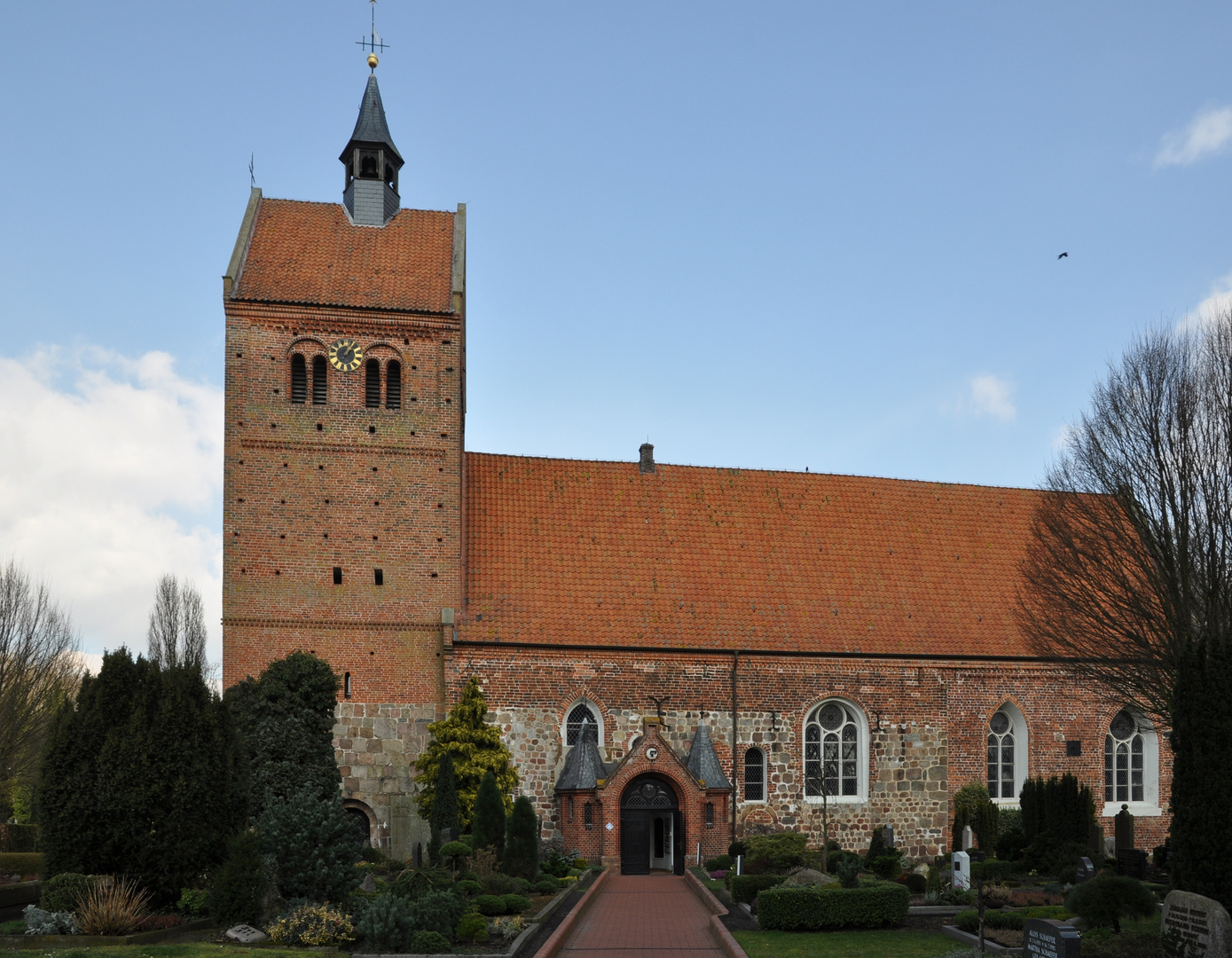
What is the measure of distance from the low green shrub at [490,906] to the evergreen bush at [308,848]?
86.9 inches

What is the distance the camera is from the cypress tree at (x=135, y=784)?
15945mm

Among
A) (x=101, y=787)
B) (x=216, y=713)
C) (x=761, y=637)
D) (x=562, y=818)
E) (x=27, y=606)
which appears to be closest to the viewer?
(x=101, y=787)

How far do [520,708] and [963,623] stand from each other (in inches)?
468

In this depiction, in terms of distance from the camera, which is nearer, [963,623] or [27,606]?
[963,623]

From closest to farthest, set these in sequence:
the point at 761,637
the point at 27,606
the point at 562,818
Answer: the point at 562,818, the point at 761,637, the point at 27,606

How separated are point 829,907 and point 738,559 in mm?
12822

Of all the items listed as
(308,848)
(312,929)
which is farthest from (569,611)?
(312,929)

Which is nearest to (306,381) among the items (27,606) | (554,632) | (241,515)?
(241,515)

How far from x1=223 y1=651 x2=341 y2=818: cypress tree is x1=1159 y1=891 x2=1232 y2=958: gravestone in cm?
1521

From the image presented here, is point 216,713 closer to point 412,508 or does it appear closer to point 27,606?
point 412,508

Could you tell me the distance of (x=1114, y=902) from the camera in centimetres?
1556

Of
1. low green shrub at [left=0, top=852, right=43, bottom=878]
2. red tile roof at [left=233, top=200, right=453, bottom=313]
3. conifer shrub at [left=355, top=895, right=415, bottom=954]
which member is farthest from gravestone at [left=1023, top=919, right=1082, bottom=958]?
low green shrub at [left=0, top=852, right=43, bottom=878]

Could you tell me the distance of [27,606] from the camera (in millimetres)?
34375

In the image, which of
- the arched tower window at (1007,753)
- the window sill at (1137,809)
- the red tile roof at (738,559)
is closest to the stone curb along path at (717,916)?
the red tile roof at (738,559)
